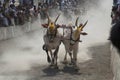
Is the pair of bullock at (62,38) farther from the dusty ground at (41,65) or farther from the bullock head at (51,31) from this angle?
the dusty ground at (41,65)

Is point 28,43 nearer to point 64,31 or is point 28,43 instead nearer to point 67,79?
point 64,31

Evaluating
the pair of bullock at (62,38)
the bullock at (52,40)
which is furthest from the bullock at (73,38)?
the bullock at (52,40)

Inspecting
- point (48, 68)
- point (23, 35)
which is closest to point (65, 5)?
point (23, 35)

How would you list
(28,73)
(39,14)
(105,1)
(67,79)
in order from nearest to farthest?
(67,79) → (28,73) → (39,14) → (105,1)

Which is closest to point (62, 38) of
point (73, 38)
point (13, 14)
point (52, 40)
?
point (52, 40)

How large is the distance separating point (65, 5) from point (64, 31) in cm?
2637

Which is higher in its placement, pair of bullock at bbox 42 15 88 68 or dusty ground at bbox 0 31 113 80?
pair of bullock at bbox 42 15 88 68

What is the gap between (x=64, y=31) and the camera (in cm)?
1148

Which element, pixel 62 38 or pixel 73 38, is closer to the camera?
pixel 73 38

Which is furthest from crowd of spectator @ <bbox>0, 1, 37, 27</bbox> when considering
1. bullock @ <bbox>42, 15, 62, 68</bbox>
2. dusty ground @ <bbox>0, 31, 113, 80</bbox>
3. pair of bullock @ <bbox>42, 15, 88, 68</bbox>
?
pair of bullock @ <bbox>42, 15, 88, 68</bbox>

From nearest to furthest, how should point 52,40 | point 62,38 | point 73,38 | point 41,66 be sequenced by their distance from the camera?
1. point 73,38
2. point 52,40
3. point 62,38
4. point 41,66

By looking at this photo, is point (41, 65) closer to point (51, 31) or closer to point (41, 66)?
A: point (41, 66)

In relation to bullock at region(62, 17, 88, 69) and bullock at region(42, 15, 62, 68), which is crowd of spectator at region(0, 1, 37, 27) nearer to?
bullock at region(42, 15, 62, 68)

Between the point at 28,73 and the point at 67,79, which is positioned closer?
the point at 67,79
